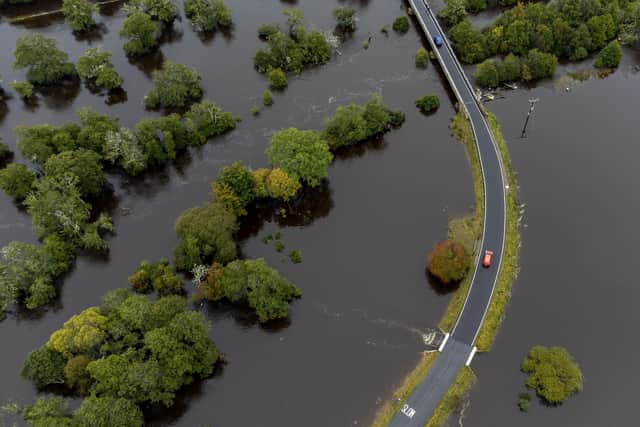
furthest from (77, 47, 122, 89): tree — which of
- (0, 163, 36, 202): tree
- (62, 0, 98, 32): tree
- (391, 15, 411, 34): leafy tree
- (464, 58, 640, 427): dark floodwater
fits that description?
(464, 58, 640, 427): dark floodwater

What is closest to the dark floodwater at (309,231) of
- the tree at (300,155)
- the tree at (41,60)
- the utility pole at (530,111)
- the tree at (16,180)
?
the tree at (41,60)

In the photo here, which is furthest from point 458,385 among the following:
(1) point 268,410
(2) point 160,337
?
(2) point 160,337

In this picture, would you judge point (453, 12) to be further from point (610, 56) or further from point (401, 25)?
point (610, 56)

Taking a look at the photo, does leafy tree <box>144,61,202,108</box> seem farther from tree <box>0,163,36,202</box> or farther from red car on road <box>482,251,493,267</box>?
red car on road <box>482,251,493,267</box>

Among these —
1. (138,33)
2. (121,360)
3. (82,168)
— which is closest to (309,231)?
(121,360)

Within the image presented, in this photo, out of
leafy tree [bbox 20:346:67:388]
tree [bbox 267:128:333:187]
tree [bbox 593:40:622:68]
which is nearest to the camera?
leafy tree [bbox 20:346:67:388]

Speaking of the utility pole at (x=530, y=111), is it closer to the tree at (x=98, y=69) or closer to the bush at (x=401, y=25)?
the bush at (x=401, y=25)
